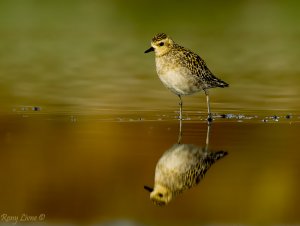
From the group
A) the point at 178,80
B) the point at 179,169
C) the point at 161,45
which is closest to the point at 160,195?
the point at 179,169

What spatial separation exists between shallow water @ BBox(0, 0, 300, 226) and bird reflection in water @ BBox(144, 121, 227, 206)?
12 cm

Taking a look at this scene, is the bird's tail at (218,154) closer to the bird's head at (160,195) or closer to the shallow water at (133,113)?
the shallow water at (133,113)

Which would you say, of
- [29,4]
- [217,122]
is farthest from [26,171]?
[29,4]

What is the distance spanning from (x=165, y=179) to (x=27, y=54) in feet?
51.8

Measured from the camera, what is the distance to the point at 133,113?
1517 centimetres

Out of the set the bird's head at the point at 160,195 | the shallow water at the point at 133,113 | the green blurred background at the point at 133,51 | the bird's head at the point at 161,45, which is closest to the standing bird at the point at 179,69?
the bird's head at the point at 161,45

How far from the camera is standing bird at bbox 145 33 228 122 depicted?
15.0m

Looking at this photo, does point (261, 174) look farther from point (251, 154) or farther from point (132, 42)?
point (132, 42)

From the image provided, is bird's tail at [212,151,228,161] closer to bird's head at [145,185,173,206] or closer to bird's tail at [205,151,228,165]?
bird's tail at [205,151,228,165]

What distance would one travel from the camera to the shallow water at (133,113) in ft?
27.1

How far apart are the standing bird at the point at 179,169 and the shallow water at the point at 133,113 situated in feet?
0.37

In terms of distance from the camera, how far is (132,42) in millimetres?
26922

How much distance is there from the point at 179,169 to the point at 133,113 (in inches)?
212

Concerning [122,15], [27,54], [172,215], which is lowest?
[172,215]
